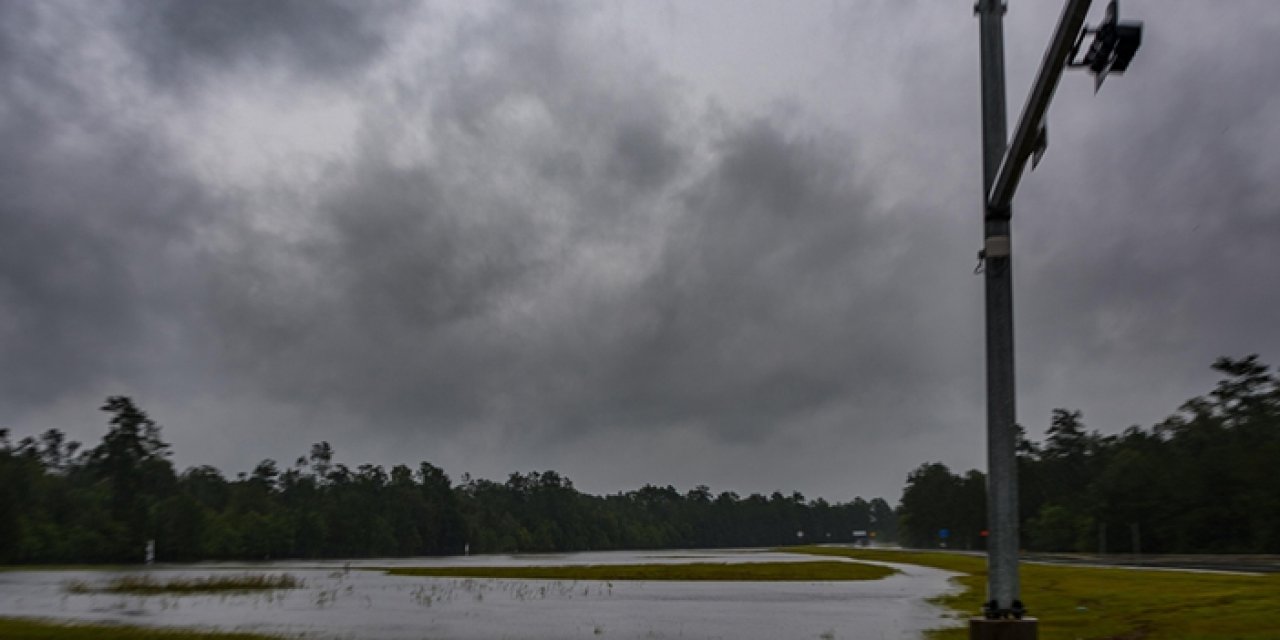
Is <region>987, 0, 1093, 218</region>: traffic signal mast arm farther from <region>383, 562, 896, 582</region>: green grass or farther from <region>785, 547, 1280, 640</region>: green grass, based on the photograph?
<region>383, 562, 896, 582</region>: green grass

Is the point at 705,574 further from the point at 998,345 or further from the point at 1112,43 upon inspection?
the point at 1112,43

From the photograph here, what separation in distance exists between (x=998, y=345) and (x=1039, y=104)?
278 centimetres

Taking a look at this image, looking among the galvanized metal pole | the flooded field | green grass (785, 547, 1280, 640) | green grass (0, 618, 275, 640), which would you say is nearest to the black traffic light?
the galvanized metal pole

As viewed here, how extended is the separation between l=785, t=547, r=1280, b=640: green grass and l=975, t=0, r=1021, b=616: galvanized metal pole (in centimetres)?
1291

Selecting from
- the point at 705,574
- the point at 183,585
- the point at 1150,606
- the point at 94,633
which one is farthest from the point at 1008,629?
the point at 705,574

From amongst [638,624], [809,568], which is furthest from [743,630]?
[809,568]

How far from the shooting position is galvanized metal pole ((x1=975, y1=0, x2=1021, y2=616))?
37.9ft

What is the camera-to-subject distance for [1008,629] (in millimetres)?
11258

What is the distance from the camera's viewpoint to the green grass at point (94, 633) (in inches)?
987

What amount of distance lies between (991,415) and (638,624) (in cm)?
2235

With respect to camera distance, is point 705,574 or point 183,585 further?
point 705,574

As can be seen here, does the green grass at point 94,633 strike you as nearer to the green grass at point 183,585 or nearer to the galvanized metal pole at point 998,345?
the galvanized metal pole at point 998,345

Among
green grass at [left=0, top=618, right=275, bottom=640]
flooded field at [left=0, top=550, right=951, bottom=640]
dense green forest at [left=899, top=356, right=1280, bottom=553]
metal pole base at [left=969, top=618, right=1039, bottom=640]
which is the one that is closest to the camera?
metal pole base at [left=969, top=618, right=1039, bottom=640]

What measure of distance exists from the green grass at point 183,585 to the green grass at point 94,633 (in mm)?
21050
